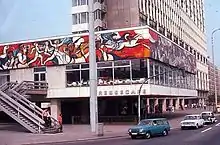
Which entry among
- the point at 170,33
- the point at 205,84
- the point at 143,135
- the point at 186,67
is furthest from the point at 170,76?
the point at 205,84

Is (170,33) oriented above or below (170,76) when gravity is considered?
above

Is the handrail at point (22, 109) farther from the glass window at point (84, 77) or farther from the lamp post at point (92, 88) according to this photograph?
the glass window at point (84, 77)

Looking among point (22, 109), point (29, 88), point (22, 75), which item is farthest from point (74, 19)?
point (22, 109)

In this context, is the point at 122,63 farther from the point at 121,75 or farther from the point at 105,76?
the point at 105,76

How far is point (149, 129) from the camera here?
30031 mm

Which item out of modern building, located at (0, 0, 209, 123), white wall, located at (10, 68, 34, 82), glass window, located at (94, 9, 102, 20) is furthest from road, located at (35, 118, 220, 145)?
glass window, located at (94, 9, 102, 20)

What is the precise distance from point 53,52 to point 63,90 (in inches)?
200

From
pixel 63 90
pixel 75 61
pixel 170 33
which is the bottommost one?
pixel 63 90

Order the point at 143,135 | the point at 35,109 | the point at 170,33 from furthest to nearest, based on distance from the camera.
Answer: the point at 170,33, the point at 35,109, the point at 143,135

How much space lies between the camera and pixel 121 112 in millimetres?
56375

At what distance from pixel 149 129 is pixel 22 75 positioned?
2856 cm

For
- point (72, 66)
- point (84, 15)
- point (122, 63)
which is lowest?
point (72, 66)

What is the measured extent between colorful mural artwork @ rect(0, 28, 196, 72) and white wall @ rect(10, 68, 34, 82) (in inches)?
23.0

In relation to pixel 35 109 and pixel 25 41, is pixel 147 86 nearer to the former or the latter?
pixel 35 109
